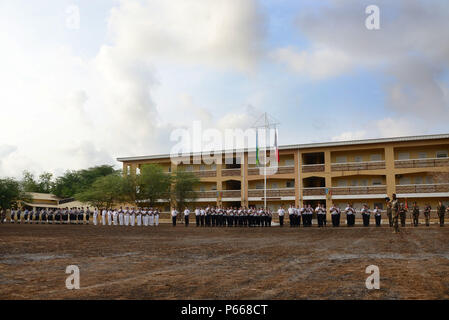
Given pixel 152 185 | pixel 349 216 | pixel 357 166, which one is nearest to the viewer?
pixel 349 216

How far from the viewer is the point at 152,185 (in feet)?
148

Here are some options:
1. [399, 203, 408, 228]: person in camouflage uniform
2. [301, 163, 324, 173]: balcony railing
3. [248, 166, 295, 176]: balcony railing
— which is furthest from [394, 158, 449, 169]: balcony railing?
[399, 203, 408, 228]: person in camouflage uniform

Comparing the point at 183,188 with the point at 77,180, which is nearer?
the point at 183,188

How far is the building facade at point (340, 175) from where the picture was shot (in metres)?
41.1

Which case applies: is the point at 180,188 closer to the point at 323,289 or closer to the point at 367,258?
the point at 367,258

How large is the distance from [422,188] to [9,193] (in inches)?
1796

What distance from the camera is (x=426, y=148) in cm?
4256

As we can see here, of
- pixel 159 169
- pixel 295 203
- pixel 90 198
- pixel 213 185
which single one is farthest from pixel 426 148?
pixel 90 198

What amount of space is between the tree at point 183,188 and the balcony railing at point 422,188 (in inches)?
880

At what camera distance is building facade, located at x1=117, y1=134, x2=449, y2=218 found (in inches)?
1618

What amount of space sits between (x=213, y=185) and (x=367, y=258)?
143 ft

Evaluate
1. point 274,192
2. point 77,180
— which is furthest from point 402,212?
point 77,180

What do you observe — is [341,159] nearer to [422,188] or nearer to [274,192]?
[274,192]

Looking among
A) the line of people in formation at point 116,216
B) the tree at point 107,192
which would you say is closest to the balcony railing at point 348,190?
the line of people in formation at point 116,216
